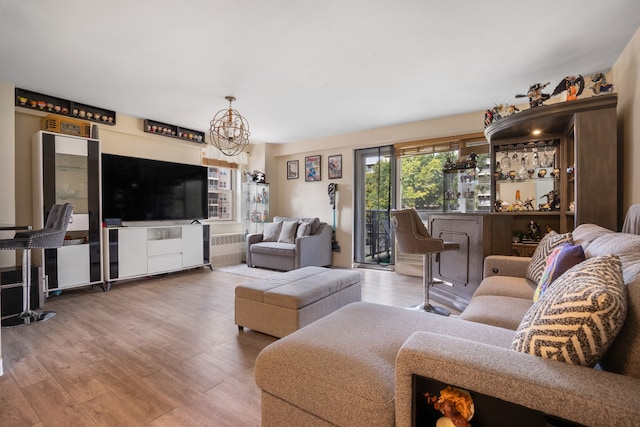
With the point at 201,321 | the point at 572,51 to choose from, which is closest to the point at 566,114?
the point at 572,51

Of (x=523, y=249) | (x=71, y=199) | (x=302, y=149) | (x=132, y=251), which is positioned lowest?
(x=132, y=251)

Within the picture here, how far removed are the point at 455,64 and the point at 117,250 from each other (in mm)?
4591

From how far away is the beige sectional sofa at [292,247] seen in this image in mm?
4926

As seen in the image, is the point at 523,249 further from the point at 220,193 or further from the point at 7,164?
the point at 7,164

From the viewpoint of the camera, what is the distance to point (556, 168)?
306 cm

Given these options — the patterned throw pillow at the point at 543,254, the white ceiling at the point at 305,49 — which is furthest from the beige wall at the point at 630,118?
the patterned throw pillow at the point at 543,254

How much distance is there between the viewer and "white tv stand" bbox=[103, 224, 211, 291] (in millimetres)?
3961

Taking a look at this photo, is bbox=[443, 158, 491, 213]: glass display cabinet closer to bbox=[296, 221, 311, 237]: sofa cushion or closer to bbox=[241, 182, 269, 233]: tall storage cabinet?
bbox=[296, 221, 311, 237]: sofa cushion

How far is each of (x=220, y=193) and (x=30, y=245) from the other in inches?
134

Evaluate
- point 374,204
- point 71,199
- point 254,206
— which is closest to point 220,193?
point 254,206

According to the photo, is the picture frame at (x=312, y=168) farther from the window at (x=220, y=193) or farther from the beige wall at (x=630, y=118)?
the beige wall at (x=630, y=118)

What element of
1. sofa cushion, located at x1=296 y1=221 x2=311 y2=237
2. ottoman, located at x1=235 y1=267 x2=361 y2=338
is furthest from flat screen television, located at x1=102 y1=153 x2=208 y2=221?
ottoman, located at x1=235 y1=267 x2=361 y2=338

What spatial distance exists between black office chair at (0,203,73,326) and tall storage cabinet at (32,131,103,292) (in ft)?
1.86

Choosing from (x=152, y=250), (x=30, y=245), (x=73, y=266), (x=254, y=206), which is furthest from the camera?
(x=254, y=206)
